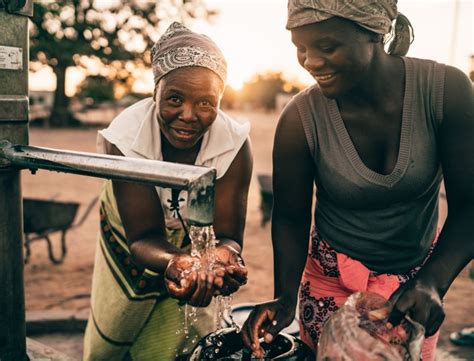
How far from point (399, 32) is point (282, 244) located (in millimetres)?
781

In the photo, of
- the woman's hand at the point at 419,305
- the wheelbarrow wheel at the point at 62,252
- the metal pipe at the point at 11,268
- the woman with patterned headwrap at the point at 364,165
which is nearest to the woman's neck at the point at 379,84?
the woman with patterned headwrap at the point at 364,165

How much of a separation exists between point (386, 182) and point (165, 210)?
2.72 feet

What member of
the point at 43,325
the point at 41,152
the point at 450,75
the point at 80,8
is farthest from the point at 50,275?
the point at 80,8

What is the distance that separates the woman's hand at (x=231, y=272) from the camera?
4.68 feet

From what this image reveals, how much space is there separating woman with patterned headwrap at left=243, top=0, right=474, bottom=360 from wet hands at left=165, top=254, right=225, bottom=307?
Answer: 210 mm

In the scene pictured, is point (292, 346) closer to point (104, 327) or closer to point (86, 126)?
point (104, 327)

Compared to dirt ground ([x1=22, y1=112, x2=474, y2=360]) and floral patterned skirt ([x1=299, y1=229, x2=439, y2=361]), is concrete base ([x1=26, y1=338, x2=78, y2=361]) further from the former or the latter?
dirt ground ([x1=22, y1=112, x2=474, y2=360])

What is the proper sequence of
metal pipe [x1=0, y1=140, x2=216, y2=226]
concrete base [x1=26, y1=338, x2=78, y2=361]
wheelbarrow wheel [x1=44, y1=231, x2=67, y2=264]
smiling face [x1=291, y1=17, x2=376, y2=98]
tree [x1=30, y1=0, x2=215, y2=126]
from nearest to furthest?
metal pipe [x1=0, y1=140, x2=216, y2=226] → smiling face [x1=291, y1=17, x2=376, y2=98] → concrete base [x1=26, y1=338, x2=78, y2=361] → wheelbarrow wheel [x1=44, y1=231, x2=67, y2=264] → tree [x1=30, y1=0, x2=215, y2=126]

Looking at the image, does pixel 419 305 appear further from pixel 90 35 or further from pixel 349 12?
pixel 90 35

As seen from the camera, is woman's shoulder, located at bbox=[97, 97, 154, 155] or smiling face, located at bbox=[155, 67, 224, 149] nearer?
smiling face, located at bbox=[155, 67, 224, 149]

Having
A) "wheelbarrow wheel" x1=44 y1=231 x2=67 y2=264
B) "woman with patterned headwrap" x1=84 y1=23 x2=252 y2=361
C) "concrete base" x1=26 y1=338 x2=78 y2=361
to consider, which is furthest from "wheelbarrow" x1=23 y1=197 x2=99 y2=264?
"woman with patterned headwrap" x1=84 y1=23 x2=252 y2=361

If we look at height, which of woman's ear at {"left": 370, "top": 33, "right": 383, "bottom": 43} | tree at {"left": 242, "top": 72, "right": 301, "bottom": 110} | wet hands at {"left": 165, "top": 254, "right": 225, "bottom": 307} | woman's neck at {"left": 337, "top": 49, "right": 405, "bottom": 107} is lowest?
tree at {"left": 242, "top": 72, "right": 301, "bottom": 110}

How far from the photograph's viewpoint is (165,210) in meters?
2.05

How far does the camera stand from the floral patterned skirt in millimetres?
1746
